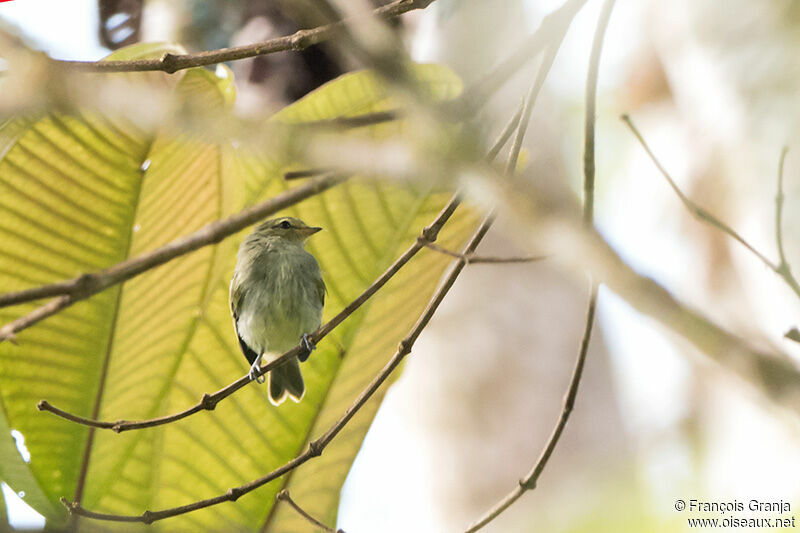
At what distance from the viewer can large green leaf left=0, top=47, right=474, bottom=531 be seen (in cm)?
134

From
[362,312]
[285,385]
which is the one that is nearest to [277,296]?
[285,385]

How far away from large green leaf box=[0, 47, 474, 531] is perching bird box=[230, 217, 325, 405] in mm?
664

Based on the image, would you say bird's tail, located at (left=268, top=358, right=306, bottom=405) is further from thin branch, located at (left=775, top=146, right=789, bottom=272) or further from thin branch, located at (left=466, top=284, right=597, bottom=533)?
thin branch, located at (left=775, top=146, right=789, bottom=272)

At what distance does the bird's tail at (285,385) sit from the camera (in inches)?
60.1

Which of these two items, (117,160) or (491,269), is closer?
(117,160)

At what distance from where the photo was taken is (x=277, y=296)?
226 cm

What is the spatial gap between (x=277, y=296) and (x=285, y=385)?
68 cm

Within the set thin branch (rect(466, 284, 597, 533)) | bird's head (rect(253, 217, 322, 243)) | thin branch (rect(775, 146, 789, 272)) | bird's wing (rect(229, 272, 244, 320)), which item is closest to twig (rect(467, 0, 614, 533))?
thin branch (rect(466, 284, 597, 533))

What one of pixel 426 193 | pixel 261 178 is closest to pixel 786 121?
pixel 426 193

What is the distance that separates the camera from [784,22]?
117 inches

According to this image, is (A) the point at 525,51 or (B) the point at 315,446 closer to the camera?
(B) the point at 315,446

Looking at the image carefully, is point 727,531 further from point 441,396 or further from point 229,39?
point 229,39

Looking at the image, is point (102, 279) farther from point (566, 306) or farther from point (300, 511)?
point (566, 306)

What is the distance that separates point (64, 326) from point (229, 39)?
4.98ft
